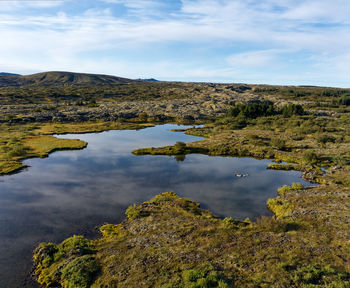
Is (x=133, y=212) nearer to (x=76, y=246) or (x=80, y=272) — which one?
(x=76, y=246)

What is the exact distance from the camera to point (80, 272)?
1900cm

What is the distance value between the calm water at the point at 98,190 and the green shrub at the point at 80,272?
3436 millimetres

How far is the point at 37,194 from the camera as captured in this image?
3506 cm

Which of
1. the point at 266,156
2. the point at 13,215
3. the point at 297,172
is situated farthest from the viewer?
the point at 266,156

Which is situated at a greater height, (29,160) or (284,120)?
(284,120)

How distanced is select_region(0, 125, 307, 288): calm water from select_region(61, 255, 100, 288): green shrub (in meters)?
3.44

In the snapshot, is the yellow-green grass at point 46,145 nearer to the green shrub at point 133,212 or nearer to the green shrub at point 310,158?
the green shrub at point 133,212

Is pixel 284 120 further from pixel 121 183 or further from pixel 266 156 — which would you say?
pixel 121 183

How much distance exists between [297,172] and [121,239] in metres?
36.7

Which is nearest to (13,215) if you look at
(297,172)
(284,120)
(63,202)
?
(63,202)

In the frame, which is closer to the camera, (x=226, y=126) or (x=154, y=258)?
(x=154, y=258)

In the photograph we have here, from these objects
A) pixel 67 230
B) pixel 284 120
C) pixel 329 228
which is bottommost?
pixel 67 230

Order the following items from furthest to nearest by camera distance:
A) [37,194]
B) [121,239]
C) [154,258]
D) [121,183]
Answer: [121,183] < [37,194] < [121,239] < [154,258]

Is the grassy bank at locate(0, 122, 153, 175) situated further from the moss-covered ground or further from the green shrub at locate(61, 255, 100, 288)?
the green shrub at locate(61, 255, 100, 288)
